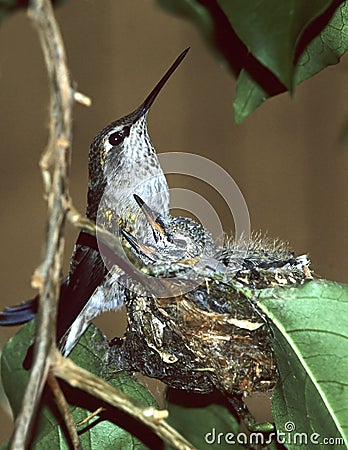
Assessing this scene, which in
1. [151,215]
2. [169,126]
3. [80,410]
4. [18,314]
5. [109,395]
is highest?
[169,126]

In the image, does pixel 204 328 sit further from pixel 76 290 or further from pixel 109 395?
pixel 109 395

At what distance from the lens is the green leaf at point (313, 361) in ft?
2.62

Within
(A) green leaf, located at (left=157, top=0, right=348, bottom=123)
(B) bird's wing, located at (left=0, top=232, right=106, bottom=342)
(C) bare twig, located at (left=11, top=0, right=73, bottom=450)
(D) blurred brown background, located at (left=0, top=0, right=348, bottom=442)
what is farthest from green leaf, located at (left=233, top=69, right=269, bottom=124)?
(D) blurred brown background, located at (left=0, top=0, right=348, bottom=442)

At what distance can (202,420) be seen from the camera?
997mm

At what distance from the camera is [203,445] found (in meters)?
0.99

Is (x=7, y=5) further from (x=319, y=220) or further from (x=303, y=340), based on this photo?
(x=319, y=220)

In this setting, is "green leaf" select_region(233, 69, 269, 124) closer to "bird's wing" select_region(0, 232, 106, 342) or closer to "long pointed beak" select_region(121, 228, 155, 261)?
"bird's wing" select_region(0, 232, 106, 342)

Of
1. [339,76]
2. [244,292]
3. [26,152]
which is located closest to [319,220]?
[339,76]

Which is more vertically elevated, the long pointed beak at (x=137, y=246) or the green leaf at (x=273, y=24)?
the long pointed beak at (x=137, y=246)

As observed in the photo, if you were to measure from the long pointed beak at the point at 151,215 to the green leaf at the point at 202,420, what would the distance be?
0.32m

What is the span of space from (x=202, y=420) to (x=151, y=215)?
1.27ft

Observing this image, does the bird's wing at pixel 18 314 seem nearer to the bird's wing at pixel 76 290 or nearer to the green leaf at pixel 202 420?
the bird's wing at pixel 76 290

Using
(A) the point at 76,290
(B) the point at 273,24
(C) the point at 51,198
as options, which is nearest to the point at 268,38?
(B) the point at 273,24

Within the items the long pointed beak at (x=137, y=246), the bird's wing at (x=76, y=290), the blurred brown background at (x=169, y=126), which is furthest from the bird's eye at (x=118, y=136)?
the blurred brown background at (x=169, y=126)
